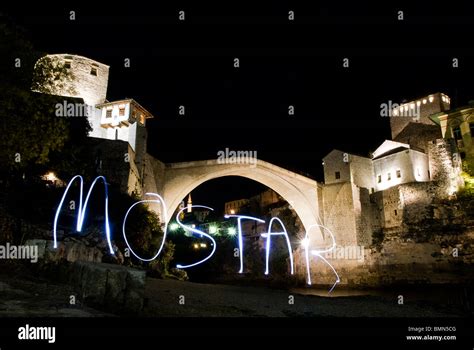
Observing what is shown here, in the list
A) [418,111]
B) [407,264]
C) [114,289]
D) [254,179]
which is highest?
[418,111]

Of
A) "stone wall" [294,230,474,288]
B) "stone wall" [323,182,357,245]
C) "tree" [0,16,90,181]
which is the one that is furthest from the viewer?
"stone wall" [323,182,357,245]

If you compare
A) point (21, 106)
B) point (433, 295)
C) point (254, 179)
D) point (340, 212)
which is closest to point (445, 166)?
point (340, 212)

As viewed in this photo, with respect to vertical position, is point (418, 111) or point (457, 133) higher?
point (418, 111)

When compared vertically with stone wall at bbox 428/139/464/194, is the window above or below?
above

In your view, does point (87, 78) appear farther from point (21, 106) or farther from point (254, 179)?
point (21, 106)

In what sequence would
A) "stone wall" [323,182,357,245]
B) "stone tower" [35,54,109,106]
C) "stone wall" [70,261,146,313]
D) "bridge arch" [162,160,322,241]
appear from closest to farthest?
"stone wall" [70,261,146,313] → "bridge arch" [162,160,322,241] → "stone tower" [35,54,109,106] → "stone wall" [323,182,357,245]

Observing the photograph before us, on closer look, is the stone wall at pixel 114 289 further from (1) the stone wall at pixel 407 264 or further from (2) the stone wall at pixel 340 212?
(2) the stone wall at pixel 340 212

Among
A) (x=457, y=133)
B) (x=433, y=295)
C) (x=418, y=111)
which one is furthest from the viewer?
(x=418, y=111)

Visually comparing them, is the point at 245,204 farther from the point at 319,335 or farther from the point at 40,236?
the point at 319,335

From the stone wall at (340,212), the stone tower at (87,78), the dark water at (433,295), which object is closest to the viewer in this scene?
the dark water at (433,295)

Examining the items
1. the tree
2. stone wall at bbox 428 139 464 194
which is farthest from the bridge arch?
the tree

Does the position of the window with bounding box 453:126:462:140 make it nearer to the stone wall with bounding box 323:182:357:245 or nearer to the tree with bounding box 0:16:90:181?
the stone wall with bounding box 323:182:357:245

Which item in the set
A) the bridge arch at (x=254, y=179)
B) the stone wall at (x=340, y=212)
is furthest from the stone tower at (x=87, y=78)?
the stone wall at (x=340, y=212)

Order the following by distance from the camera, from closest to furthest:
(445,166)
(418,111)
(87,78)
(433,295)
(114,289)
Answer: (114,289) < (433,295) < (87,78) < (445,166) < (418,111)
